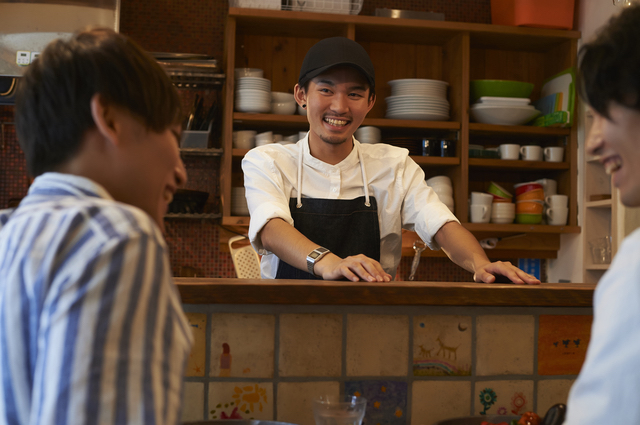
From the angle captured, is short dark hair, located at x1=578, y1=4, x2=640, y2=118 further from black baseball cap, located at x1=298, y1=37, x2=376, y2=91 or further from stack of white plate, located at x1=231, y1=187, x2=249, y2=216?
stack of white plate, located at x1=231, y1=187, x2=249, y2=216

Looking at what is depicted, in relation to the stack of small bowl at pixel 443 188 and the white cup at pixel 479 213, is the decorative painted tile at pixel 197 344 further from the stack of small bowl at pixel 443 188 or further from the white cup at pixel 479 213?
the white cup at pixel 479 213

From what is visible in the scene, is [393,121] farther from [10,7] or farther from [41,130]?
[41,130]

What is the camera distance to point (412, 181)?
6.02 ft

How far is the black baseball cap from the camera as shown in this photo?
1688mm

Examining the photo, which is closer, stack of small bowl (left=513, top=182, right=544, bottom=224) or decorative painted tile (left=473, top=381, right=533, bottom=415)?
decorative painted tile (left=473, top=381, right=533, bottom=415)

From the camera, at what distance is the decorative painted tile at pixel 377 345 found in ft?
3.55

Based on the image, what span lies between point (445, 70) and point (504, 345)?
95.8 inches

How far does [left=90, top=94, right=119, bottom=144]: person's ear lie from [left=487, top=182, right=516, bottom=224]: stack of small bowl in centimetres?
279

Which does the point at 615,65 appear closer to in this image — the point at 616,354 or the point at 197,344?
the point at 616,354

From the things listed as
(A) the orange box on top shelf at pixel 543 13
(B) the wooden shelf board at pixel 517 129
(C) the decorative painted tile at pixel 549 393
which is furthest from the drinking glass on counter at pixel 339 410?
(A) the orange box on top shelf at pixel 543 13

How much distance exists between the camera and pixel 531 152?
3.08 m

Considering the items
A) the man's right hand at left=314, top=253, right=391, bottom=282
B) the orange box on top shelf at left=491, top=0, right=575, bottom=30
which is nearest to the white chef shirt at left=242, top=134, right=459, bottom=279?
the man's right hand at left=314, top=253, right=391, bottom=282

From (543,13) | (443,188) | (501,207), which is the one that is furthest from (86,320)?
(543,13)

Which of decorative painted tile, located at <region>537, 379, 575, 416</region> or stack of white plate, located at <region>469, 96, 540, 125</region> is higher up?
stack of white plate, located at <region>469, 96, 540, 125</region>
